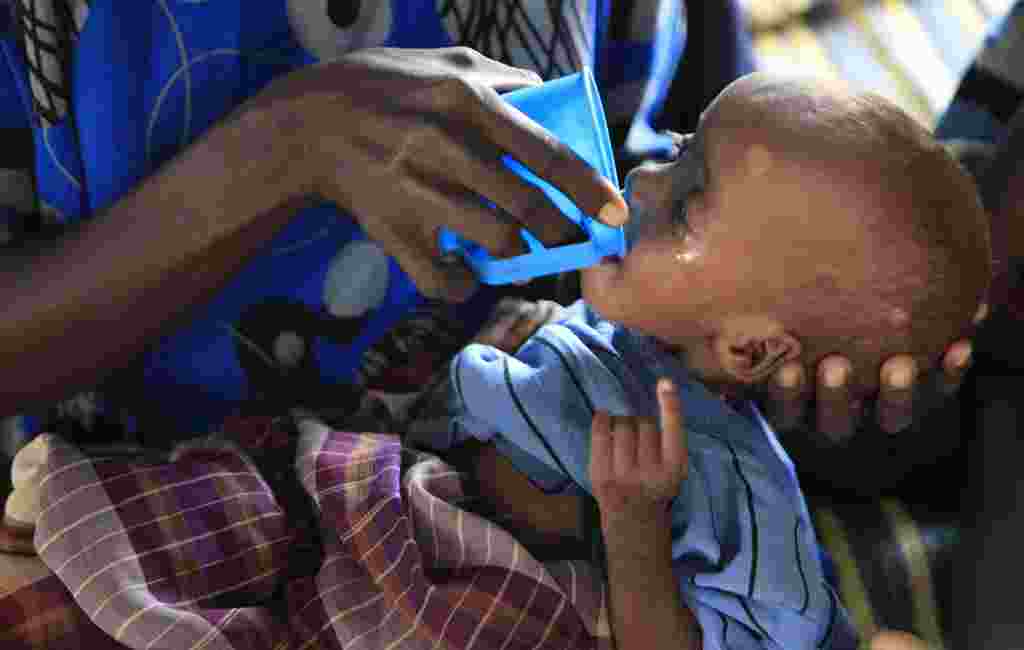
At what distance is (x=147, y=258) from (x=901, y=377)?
0.61 m

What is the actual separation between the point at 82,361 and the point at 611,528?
467mm

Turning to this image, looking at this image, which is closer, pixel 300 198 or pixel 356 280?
pixel 300 198

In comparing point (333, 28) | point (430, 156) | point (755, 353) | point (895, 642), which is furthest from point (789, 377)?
point (333, 28)

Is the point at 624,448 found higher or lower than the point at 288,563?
higher

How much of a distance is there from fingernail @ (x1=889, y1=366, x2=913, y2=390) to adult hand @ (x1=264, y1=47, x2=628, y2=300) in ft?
0.97

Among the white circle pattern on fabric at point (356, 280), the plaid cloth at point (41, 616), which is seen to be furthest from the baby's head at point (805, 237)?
the plaid cloth at point (41, 616)

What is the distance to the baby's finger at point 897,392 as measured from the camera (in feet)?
2.87

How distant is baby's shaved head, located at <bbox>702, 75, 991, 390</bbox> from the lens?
32.9 inches

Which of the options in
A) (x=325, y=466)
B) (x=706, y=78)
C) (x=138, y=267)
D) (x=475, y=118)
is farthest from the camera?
(x=706, y=78)

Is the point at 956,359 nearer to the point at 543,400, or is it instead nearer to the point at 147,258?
the point at 543,400

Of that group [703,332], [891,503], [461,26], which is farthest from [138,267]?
[891,503]

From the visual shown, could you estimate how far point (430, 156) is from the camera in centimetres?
74

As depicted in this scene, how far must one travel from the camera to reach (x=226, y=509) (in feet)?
3.07

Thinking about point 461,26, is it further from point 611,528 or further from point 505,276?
point 611,528
